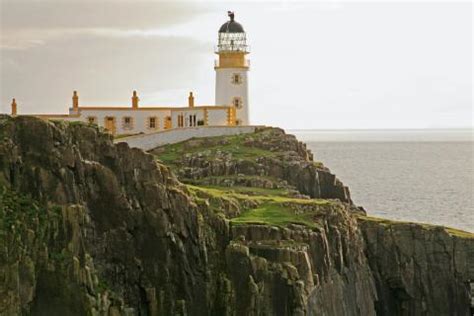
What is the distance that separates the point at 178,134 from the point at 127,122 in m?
6.86

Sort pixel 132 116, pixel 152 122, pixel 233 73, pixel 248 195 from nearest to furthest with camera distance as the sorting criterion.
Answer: pixel 248 195, pixel 132 116, pixel 152 122, pixel 233 73

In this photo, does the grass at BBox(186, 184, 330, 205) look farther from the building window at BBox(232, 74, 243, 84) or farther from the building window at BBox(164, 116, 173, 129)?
the building window at BBox(232, 74, 243, 84)

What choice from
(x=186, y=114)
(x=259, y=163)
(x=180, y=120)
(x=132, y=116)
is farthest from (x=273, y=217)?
(x=186, y=114)

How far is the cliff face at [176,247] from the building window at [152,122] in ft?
79.0

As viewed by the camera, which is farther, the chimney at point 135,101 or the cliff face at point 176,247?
the chimney at point 135,101

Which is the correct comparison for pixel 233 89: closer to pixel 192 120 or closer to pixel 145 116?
pixel 192 120

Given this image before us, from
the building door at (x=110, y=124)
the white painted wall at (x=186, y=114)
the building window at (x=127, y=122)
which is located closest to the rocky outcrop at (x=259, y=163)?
the white painted wall at (x=186, y=114)

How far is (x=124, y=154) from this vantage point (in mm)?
76125

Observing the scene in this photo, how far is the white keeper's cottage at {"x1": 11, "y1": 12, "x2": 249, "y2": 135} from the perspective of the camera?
11062 cm

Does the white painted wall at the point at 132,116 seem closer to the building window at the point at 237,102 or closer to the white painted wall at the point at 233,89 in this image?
the white painted wall at the point at 233,89

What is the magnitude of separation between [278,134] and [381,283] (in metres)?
24.8

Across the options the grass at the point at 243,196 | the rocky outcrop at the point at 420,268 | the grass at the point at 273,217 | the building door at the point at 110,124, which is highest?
the building door at the point at 110,124

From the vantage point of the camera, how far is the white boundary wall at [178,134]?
335 feet

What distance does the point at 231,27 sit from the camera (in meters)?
123
